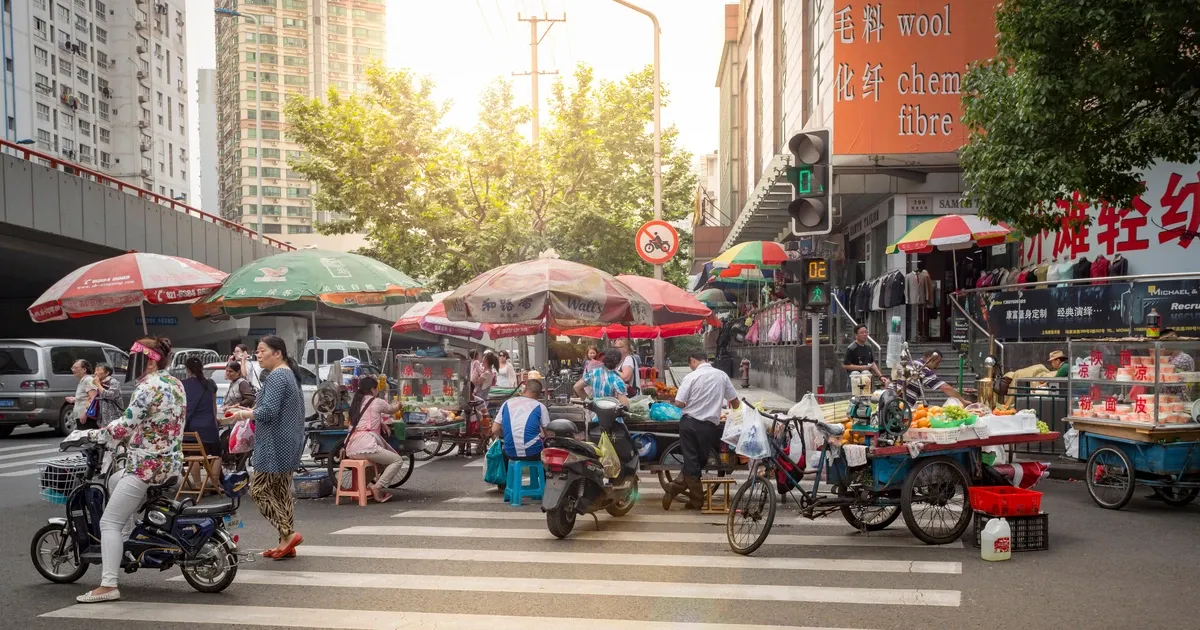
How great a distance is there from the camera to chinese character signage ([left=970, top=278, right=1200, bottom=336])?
50.6 feet

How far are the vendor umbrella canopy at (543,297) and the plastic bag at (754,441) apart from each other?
4964mm

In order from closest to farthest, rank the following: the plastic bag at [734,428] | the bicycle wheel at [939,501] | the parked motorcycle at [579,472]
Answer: the bicycle wheel at [939,501]
the plastic bag at [734,428]
the parked motorcycle at [579,472]

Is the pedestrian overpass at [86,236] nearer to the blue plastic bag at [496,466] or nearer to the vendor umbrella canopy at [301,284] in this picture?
the vendor umbrella canopy at [301,284]

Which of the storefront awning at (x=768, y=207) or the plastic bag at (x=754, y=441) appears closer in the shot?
the plastic bag at (x=754, y=441)

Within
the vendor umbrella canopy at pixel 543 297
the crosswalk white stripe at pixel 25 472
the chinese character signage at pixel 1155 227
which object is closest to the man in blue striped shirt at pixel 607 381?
the vendor umbrella canopy at pixel 543 297

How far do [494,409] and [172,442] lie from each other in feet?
34.9

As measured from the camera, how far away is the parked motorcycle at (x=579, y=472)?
372 inches

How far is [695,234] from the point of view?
46.2 meters

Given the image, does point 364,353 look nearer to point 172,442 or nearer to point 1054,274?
point 1054,274

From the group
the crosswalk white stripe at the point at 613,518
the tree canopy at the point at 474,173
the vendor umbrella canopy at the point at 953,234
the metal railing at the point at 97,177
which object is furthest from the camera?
the tree canopy at the point at 474,173

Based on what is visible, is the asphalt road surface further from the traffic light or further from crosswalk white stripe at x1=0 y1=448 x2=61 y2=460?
crosswalk white stripe at x1=0 y1=448 x2=61 y2=460

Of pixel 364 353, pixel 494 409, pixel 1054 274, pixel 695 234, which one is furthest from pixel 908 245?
pixel 695 234

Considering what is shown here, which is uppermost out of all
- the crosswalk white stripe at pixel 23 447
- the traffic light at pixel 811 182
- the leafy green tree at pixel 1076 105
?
the leafy green tree at pixel 1076 105

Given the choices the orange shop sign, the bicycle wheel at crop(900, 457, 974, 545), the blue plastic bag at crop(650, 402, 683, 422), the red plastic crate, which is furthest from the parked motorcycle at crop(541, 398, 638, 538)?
the orange shop sign
